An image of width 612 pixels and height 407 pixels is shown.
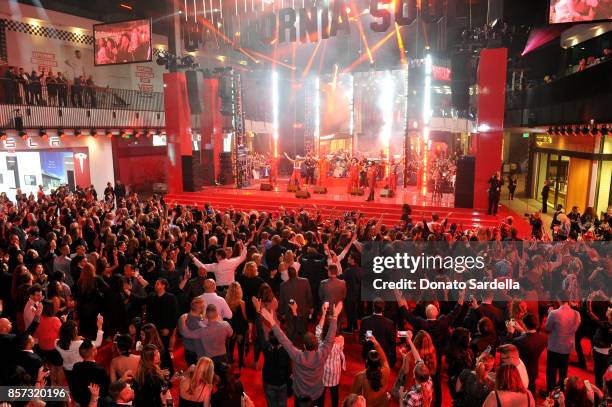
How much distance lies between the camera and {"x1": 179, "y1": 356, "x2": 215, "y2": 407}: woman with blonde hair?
3584 millimetres

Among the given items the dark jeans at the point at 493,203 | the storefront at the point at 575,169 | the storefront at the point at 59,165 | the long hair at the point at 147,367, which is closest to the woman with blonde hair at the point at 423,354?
the long hair at the point at 147,367

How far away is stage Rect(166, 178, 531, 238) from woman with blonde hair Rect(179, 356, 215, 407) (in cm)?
1053

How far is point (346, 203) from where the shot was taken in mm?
15688

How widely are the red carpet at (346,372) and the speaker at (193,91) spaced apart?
14.0 metres

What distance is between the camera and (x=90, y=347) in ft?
12.7

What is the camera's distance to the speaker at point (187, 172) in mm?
18688

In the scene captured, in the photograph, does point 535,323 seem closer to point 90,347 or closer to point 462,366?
point 462,366

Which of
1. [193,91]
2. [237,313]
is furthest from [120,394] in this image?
[193,91]

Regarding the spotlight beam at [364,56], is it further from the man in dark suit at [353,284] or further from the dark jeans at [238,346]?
the dark jeans at [238,346]

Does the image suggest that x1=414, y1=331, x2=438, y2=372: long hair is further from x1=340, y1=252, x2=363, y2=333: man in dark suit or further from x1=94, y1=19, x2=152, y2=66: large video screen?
x1=94, y1=19, x2=152, y2=66: large video screen

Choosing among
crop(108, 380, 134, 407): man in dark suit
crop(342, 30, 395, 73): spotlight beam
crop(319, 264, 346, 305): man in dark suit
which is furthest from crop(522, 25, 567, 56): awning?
crop(108, 380, 134, 407): man in dark suit

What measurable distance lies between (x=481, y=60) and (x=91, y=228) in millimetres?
12080

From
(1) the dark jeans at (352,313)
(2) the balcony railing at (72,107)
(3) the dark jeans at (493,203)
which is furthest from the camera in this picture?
(2) the balcony railing at (72,107)

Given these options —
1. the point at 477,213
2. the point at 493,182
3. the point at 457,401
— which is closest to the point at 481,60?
the point at 493,182
